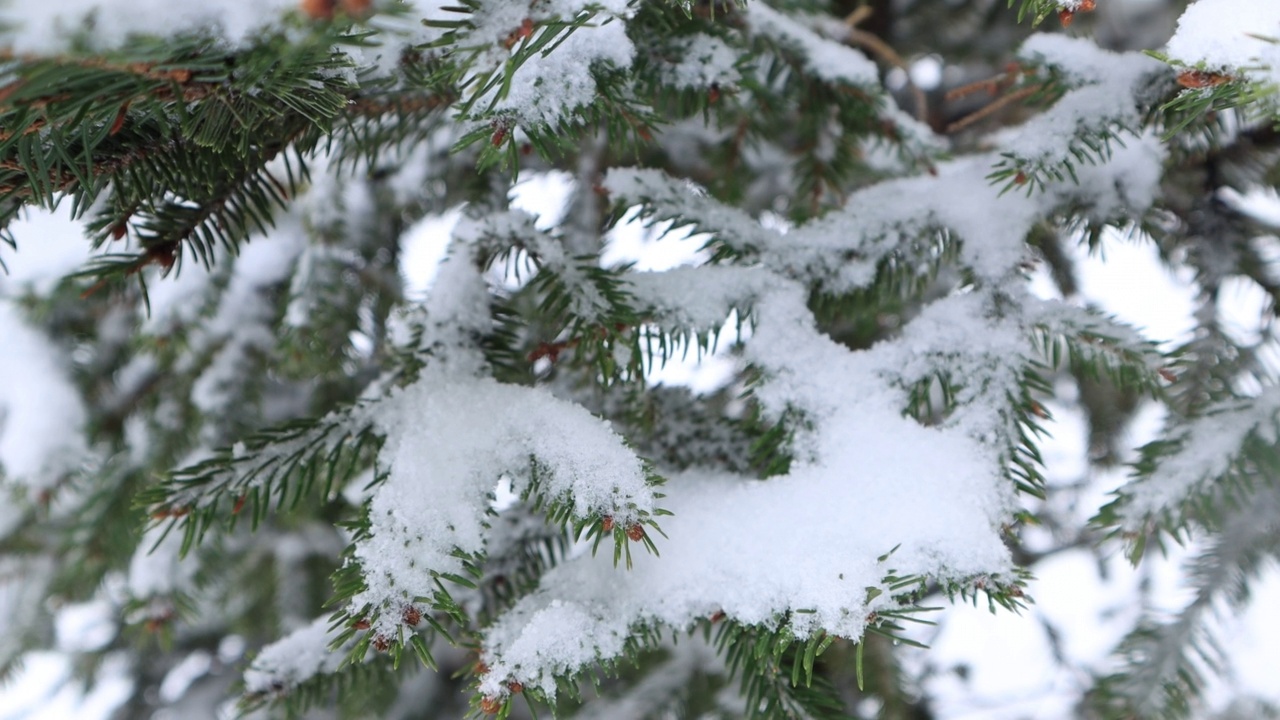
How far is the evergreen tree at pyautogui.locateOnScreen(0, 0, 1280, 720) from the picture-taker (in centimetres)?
60

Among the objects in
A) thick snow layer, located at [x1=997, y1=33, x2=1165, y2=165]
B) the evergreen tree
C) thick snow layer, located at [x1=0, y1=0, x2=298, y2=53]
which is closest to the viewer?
thick snow layer, located at [x1=0, y1=0, x2=298, y2=53]

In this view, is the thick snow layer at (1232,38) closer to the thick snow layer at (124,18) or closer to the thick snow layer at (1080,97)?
the thick snow layer at (1080,97)

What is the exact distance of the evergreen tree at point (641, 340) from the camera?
0.60 m

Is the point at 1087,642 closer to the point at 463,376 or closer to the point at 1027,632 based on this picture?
the point at 1027,632

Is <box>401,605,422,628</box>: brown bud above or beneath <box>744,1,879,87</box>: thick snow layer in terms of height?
beneath

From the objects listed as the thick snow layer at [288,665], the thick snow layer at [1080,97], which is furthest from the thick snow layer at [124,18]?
the thick snow layer at [1080,97]

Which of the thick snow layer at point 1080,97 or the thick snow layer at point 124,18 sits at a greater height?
the thick snow layer at point 124,18

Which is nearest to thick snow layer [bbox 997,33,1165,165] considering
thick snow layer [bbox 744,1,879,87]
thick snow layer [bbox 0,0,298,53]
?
thick snow layer [bbox 744,1,879,87]

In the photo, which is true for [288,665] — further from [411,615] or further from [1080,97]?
[1080,97]

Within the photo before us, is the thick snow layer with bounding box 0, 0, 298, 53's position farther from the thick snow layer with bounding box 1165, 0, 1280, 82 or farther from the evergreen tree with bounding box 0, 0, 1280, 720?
the thick snow layer with bounding box 1165, 0, 1280, 82

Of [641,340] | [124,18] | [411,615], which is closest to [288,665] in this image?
[411,615]

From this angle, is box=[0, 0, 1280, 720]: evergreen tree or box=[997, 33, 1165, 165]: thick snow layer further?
box=[997, 33, 1165, 165]: thick snow layer

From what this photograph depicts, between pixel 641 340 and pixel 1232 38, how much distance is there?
0.56 m

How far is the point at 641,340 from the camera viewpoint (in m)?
0.84
